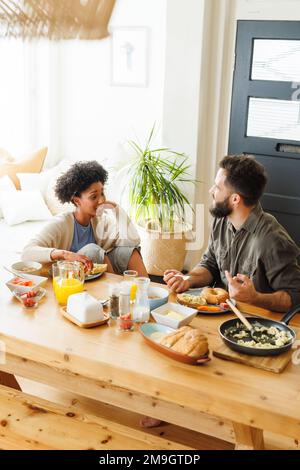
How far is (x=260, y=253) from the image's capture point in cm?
266

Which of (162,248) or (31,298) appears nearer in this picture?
(31,298)

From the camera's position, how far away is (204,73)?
14.6 ft

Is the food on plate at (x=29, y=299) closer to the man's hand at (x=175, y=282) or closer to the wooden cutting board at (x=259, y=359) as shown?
the man's hand at (x=175, y=282)

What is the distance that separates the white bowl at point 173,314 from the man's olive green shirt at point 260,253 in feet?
1.67

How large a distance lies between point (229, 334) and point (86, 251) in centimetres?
109

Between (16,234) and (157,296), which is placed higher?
(157,296)

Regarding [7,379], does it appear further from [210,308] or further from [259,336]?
[259,336]

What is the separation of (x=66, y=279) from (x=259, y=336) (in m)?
0.80

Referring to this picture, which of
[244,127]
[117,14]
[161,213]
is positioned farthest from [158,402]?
[117,14]

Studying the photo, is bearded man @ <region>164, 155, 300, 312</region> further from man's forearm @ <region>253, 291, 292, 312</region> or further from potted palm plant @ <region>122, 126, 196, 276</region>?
potted palm plant @ <region>122, 126, 196, 276</region>

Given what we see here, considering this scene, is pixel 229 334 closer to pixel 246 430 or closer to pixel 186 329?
pixel 186 329

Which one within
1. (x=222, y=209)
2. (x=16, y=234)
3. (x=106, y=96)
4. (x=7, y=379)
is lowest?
(x=7, y=379)

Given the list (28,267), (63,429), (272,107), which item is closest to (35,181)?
(272,107)

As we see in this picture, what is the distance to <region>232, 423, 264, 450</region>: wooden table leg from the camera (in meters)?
1.97
